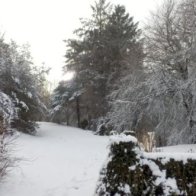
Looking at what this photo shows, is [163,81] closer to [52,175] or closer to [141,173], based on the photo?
[52,175]

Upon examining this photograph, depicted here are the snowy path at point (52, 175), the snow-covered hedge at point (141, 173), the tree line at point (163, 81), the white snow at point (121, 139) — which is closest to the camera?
the snow-covered hedge at point (141, 173)

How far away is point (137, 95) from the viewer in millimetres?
15133

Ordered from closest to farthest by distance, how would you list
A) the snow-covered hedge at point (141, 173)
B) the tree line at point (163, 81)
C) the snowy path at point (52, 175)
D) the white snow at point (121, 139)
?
the snow-covered hedge at point (141, 173)
the white snow at point (121, 139)
the snowy path at point (52, 175)
the tree line at point (163, 81)

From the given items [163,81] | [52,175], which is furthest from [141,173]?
[163,81]

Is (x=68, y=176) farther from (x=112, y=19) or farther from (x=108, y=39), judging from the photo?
(x=112, y=19)

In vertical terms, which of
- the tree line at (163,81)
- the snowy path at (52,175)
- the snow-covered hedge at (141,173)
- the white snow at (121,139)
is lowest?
the snowy path at (52,175)

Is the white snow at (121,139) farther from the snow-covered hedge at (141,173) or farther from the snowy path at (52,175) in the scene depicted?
the snowy path at (52,175)

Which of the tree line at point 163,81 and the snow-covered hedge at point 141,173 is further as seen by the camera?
the tree line at point 163,81

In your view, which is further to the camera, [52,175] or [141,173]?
[52,175]

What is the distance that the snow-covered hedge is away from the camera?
453 centimetres

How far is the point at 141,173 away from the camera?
4699 millimetres

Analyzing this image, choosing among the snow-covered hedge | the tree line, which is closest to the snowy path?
the snow-covered hedge

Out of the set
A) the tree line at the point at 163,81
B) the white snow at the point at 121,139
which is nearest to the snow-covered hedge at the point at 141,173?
the white snow at the point at 121,139

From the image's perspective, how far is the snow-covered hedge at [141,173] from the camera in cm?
453
